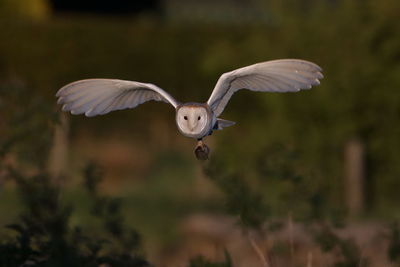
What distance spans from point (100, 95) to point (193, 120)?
2.09 ft

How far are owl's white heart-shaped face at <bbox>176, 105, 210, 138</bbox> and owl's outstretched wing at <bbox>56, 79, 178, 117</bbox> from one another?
29cm

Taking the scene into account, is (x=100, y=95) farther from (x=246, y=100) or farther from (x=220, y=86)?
(x=246, y=100)

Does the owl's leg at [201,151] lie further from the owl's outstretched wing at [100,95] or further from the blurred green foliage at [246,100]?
the blurred green foliage at [246,100]

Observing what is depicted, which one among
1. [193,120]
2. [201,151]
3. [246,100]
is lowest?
[246,100]

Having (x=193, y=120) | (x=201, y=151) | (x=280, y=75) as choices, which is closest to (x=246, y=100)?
(x=280, y=75)

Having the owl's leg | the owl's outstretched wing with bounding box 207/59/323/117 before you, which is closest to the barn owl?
the owl's outstretched wing with bounding box 207/59/323/117

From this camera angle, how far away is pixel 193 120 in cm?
318

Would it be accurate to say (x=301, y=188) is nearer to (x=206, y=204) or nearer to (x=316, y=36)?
(x=316, y=36)

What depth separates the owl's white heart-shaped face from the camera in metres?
3.15

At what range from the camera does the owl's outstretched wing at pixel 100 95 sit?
361cm

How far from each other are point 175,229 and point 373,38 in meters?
5.19

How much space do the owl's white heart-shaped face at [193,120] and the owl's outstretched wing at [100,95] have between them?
0.96ft

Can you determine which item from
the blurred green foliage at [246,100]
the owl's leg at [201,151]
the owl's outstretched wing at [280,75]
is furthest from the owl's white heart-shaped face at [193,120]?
the blurred green foliage at [246,100]

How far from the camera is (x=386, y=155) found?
2045 centimetres
